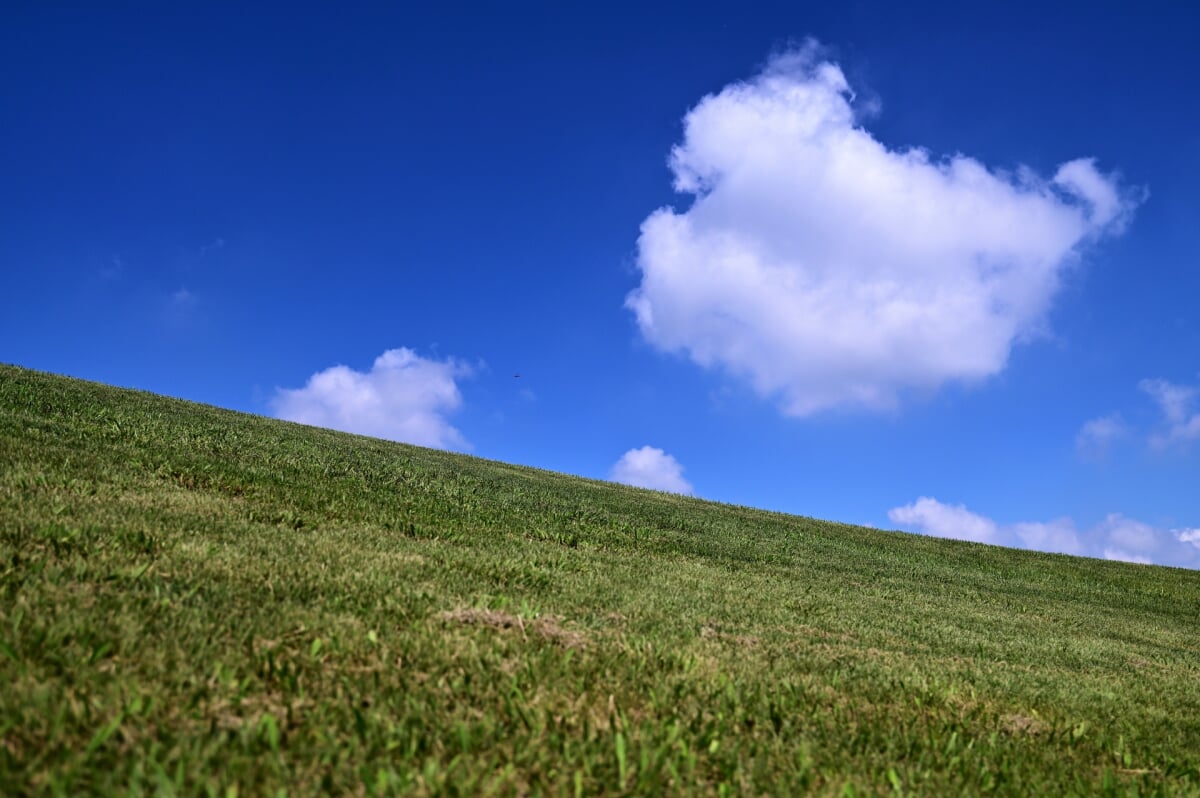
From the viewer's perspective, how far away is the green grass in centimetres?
418

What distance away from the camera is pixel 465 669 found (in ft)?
18.2

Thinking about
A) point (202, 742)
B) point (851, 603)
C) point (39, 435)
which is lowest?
point (202, 742)

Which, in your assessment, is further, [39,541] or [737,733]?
[39,541]

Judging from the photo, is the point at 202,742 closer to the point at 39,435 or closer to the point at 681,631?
the point at 681,631

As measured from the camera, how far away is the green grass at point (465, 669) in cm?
418

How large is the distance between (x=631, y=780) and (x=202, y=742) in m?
2.51

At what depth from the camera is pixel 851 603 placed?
44.0 feet

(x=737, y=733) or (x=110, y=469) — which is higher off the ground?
(x=110, y=469)

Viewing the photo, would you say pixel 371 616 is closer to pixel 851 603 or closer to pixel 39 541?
pixel 39 541

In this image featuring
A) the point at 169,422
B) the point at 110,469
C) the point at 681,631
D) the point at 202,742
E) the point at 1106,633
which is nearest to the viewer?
the point at 202,742

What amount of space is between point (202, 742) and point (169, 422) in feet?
63.0

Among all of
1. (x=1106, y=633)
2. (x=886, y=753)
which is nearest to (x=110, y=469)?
(x=886, y=753)

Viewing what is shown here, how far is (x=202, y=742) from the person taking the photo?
4.10 m

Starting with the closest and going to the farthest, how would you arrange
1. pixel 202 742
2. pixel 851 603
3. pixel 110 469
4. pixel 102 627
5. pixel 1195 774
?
pixel 202 742
pixel 102 627
pixel 1195 774
pixel 110 469
pixel 851 603
